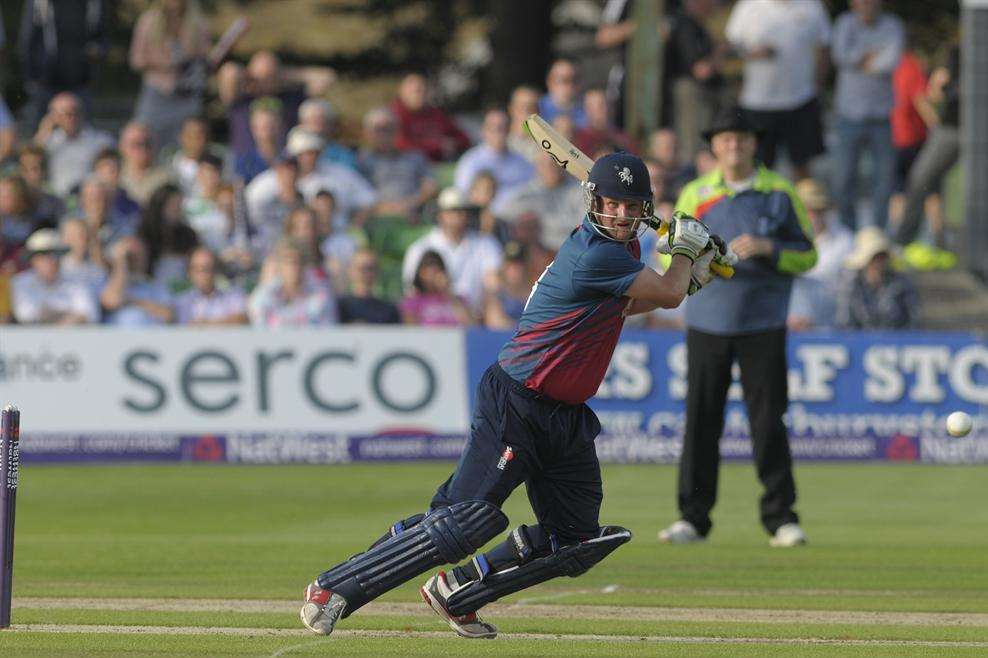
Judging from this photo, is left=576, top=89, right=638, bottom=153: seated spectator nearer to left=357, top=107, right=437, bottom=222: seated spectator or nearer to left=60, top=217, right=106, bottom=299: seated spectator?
left=357, top=107, right=437, bottom=222: seated spectator

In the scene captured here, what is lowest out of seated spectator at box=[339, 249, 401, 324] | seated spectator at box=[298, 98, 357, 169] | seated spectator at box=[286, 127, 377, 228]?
seated spectator at box=[339, 249, 401, 324]

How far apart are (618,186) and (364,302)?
9577 millimetres

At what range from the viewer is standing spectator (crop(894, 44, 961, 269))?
1997 centimetres

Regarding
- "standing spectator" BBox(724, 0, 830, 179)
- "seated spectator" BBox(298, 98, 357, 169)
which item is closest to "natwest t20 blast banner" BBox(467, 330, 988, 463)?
"standing spectator" BBox(724, 0, 830, 179)

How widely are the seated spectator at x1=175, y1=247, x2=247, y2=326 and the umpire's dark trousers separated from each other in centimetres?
665

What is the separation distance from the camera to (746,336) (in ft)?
36.7

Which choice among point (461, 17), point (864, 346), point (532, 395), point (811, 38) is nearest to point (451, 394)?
point (864, 346)

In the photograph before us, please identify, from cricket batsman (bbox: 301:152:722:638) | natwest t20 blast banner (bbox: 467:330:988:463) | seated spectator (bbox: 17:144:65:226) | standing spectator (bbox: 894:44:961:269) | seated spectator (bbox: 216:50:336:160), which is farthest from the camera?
standing spectator (bbox: 894:44:961:269)

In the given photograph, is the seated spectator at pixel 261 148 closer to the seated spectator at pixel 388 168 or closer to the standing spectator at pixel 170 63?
the seated spectator at pixel 388 168

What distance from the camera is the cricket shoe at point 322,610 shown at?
7574mm

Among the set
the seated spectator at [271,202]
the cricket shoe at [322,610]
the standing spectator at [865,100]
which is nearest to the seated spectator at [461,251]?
the seated spectator at [271,202]

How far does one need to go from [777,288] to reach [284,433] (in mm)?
6392

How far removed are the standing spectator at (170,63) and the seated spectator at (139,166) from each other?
4.77 feet

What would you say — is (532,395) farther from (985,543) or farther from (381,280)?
(381,280)
